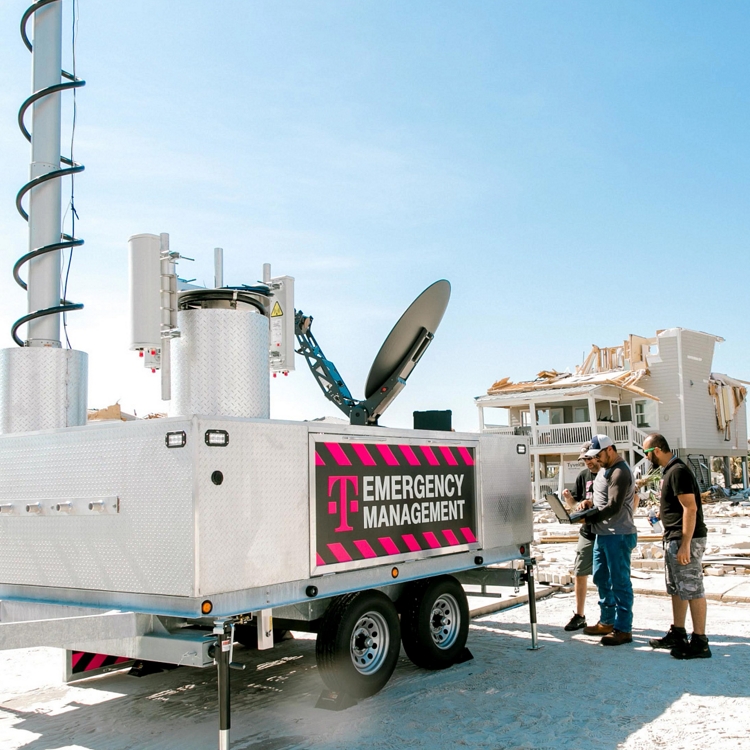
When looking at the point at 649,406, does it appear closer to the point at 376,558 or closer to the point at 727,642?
the point at 727,642

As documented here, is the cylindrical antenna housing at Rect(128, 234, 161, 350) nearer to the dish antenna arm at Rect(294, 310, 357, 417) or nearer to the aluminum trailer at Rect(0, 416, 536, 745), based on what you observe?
the aluminum trailer at Rect(0, 416, 536, 745)

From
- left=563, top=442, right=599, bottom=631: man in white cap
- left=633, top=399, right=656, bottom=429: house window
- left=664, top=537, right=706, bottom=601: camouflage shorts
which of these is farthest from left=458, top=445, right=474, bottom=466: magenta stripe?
left=633, top=399, right=656, bottom=429: house window

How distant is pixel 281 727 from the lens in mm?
5461

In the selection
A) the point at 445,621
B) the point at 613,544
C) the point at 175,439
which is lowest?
the point at 445,621

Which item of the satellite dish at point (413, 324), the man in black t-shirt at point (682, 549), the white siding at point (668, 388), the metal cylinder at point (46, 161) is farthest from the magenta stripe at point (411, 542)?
the white siding at point (668, 388)

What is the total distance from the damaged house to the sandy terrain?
26.5 m

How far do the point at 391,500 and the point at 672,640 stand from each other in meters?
3.36

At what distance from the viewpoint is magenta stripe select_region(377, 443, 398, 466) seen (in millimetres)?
6121

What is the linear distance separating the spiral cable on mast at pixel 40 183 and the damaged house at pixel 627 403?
28028 millimetres

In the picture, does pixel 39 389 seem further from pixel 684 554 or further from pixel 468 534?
pixel 684 554

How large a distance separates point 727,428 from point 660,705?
37885mm

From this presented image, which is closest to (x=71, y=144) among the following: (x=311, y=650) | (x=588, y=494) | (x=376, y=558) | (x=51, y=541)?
(x=51, y=541)

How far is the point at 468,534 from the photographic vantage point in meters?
7.09

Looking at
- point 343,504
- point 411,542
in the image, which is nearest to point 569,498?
point 411,542
